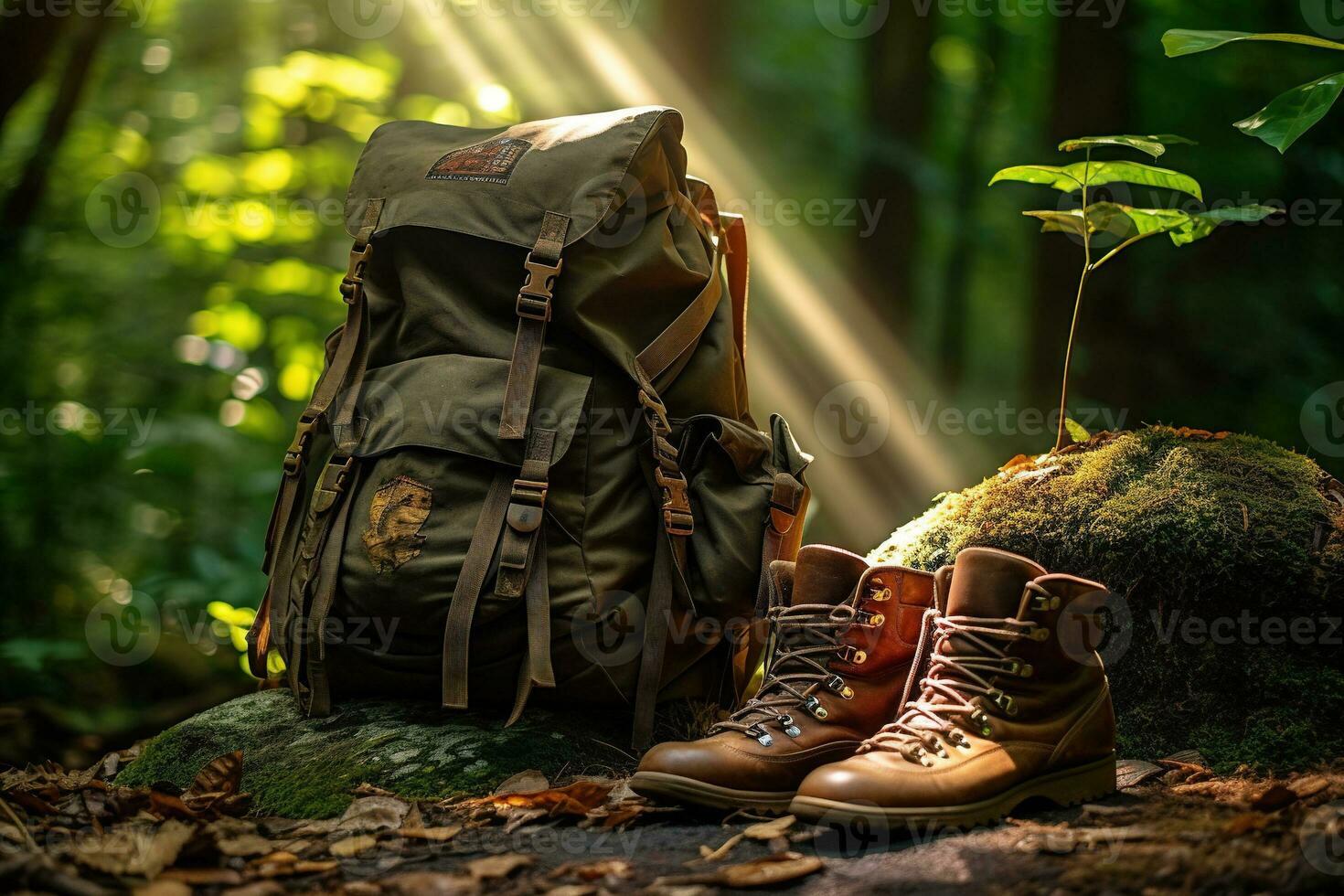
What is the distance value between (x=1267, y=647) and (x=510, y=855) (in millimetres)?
1811

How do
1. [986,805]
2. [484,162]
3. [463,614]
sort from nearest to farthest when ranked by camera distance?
[986,805]
[463,614]
[484,162]

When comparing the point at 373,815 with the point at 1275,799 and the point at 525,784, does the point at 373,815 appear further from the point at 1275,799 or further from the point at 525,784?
the point at 1275,799

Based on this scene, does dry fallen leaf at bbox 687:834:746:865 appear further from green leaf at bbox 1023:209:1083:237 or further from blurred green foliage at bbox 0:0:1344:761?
blurred green foliage at bbox 0:0:1344:761

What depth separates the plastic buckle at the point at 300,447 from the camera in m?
2.85

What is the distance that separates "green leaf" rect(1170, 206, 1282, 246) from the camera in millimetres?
2662

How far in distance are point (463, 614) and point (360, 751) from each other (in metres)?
0.42

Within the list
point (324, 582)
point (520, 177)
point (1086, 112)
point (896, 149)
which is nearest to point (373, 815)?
point (324, 582)

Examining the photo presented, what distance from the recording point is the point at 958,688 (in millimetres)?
2014

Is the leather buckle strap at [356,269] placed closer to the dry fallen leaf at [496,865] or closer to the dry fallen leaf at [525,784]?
the dry fallen leaf at [525,784]

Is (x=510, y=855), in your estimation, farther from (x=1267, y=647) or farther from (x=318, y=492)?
(x=1267, y=647)

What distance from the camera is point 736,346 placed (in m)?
3.15

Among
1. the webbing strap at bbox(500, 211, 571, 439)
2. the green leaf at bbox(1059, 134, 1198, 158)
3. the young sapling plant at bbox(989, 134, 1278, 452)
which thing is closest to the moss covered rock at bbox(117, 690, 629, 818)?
the webbing strap at bbox(500, 211, 571, 439)

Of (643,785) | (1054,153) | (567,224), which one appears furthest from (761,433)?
(1054,153)

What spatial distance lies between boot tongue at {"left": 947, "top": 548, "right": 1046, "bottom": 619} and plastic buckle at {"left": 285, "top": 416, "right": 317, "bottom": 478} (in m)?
1.87
